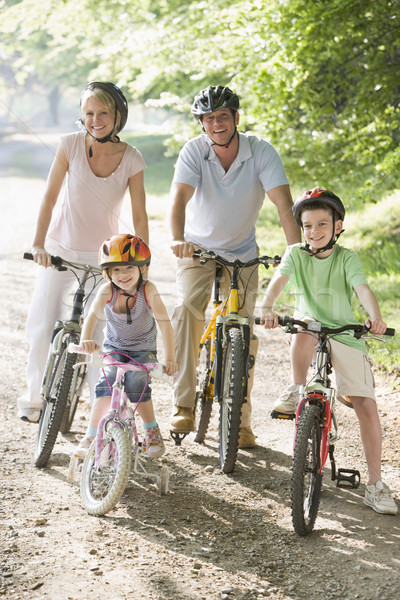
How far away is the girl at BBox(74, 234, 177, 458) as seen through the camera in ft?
13.8

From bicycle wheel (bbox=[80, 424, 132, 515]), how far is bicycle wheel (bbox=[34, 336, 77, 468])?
0.53 m

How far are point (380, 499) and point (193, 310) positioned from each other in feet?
5.63

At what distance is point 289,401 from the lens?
14.1 feet

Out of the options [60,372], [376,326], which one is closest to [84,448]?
[60,372]

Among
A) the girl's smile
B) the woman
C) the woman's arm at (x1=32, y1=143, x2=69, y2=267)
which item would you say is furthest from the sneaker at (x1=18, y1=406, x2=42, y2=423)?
the girl's smile

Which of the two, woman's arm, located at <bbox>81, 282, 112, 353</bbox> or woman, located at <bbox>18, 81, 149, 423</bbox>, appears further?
woman, located at <bbox>18, 81, 149, 423</bbox>

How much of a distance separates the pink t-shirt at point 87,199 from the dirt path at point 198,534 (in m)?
1.40

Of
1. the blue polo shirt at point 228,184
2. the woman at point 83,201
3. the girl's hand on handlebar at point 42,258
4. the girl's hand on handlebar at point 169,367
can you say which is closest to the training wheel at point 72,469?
the woman at point 83,201

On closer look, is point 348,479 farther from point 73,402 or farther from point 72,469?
point 73,402

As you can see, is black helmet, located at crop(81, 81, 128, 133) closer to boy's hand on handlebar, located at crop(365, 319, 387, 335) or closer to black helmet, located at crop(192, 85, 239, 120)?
black helmet, located at crop(192, 85, 239, 120)

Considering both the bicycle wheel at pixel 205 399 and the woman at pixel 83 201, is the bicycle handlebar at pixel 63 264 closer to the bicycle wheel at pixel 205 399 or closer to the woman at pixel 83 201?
the woman at pixel 83 201

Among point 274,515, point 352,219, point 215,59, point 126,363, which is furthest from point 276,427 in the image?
point 352,219

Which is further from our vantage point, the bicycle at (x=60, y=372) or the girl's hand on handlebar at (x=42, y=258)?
the bicycle at (x=60, y=372)

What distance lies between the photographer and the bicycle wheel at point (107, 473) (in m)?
3.92
